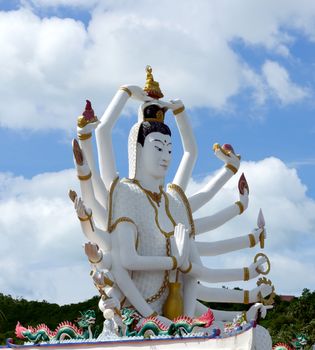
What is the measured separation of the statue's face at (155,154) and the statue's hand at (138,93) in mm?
706

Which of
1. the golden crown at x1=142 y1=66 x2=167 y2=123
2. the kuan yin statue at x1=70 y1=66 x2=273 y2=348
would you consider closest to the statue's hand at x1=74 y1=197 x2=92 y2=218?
the kuan yin statue at x1=70 y1=66 x2=273 y2=348

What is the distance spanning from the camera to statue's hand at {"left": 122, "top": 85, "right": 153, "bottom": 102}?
49.6ft

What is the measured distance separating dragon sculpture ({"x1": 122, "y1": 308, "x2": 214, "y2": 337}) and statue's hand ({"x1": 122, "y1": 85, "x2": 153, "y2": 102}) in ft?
12.0

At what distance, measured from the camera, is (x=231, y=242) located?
15461 mm

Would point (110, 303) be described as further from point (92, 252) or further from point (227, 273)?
point (227, 273)

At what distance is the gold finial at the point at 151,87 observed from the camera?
15.4m

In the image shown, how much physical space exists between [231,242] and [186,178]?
1.33 metres

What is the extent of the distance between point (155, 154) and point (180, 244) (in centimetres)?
150

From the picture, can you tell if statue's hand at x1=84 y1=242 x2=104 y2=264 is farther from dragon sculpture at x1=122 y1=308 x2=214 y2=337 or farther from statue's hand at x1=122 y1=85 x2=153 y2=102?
statue's hand at x1=122 y1=85 x2=153 y2=102

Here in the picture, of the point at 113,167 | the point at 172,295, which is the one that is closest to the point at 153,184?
the point at 113,167

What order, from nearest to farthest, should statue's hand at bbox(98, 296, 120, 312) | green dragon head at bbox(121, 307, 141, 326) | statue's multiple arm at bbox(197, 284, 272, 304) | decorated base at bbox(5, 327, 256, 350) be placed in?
decorated base at bbox(5, 327, 256, 350)
green dragon head at bbox(121, 307, 141, 326)
statue's hand at bbox(98, 296, 120, 312)
statue's multiple arm at bbox(197, 284, 272, 304)

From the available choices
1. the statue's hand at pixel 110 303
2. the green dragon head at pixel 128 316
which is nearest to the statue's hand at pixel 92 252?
the statue's hand at pixel 110 303

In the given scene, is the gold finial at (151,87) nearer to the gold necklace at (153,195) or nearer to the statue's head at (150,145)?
the statue's head at (150,145)

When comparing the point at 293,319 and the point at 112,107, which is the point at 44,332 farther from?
the point at 293,319
